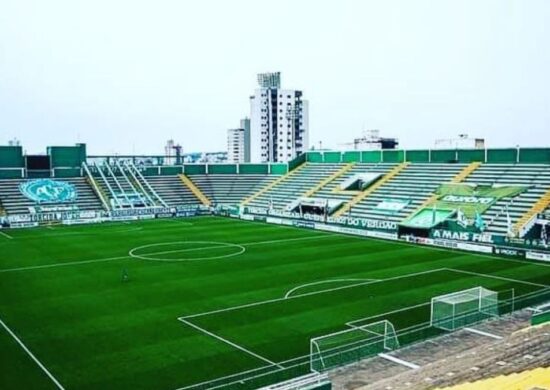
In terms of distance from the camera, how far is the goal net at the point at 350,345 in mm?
17955

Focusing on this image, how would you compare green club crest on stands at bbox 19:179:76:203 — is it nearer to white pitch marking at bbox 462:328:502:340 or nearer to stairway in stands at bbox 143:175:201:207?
stairway in stands at bbox 143:175:201:207

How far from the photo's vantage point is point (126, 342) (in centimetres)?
2114

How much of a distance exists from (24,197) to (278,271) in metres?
36.5

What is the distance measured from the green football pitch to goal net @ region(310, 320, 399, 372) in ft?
2.15

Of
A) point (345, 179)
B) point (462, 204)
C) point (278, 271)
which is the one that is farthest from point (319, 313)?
point (345, 179)

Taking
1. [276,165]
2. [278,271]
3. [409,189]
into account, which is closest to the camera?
[278,271]

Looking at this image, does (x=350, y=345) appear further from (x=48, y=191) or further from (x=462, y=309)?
(x=48, y=191)

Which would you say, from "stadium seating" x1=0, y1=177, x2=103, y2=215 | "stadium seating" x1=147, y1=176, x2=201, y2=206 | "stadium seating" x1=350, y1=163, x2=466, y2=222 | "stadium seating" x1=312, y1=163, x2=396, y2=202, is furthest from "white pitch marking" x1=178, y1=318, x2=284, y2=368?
"stadium seating" x1=147, y1=176, x2=201, y2=206

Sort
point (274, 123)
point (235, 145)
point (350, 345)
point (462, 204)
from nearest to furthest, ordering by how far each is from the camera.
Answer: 1. point (350, 345)
2. point (462, 204)
3. point (274, 123)
4. point (235, 145)

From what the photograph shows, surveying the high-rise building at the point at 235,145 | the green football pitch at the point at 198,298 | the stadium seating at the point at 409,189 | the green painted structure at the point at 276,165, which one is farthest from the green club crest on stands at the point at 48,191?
the high-rise building at the point at 235,145

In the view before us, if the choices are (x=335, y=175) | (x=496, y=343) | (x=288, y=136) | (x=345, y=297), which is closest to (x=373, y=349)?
(x=496, y=343)

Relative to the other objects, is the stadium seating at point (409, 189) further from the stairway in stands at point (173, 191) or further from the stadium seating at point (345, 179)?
the stairway in stands at point (173, 191)

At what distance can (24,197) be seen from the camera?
194ft

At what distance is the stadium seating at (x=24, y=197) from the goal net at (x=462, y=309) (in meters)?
45.2
